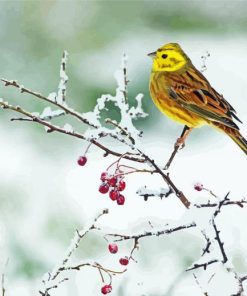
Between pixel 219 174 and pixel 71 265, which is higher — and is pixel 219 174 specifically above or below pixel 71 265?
above

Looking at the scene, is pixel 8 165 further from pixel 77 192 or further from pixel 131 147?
pixel 131 147

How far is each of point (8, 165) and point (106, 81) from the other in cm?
33

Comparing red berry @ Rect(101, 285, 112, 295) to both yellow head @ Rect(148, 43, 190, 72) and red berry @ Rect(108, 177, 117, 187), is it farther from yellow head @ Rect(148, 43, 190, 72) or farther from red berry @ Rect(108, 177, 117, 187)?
yellow head @ Rect(148, 43, 190, 72)

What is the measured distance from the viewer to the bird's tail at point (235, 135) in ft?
2.64

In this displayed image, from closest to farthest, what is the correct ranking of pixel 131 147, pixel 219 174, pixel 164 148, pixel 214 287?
pixel 131 147 < pixel 214 287 < pixel 219 174 < pixel 164 148

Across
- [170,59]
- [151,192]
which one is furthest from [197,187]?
[170,59]

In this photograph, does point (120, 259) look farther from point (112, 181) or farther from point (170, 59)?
point (170, 59)

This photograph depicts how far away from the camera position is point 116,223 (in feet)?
3.79

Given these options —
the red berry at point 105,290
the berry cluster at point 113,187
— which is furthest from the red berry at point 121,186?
the red berry at point 105,290

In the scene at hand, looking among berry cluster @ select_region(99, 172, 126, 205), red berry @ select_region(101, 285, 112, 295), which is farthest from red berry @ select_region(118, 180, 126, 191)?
red berry @ select_region(101, 285, 112, 295)

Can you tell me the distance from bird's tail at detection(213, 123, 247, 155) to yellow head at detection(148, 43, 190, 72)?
0.09 m

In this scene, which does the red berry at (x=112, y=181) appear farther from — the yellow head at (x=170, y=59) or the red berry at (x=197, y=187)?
the yellow head at (x=170, y=59)

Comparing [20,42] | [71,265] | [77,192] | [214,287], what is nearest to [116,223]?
[77,192]

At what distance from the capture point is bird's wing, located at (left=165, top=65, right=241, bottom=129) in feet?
2.66
